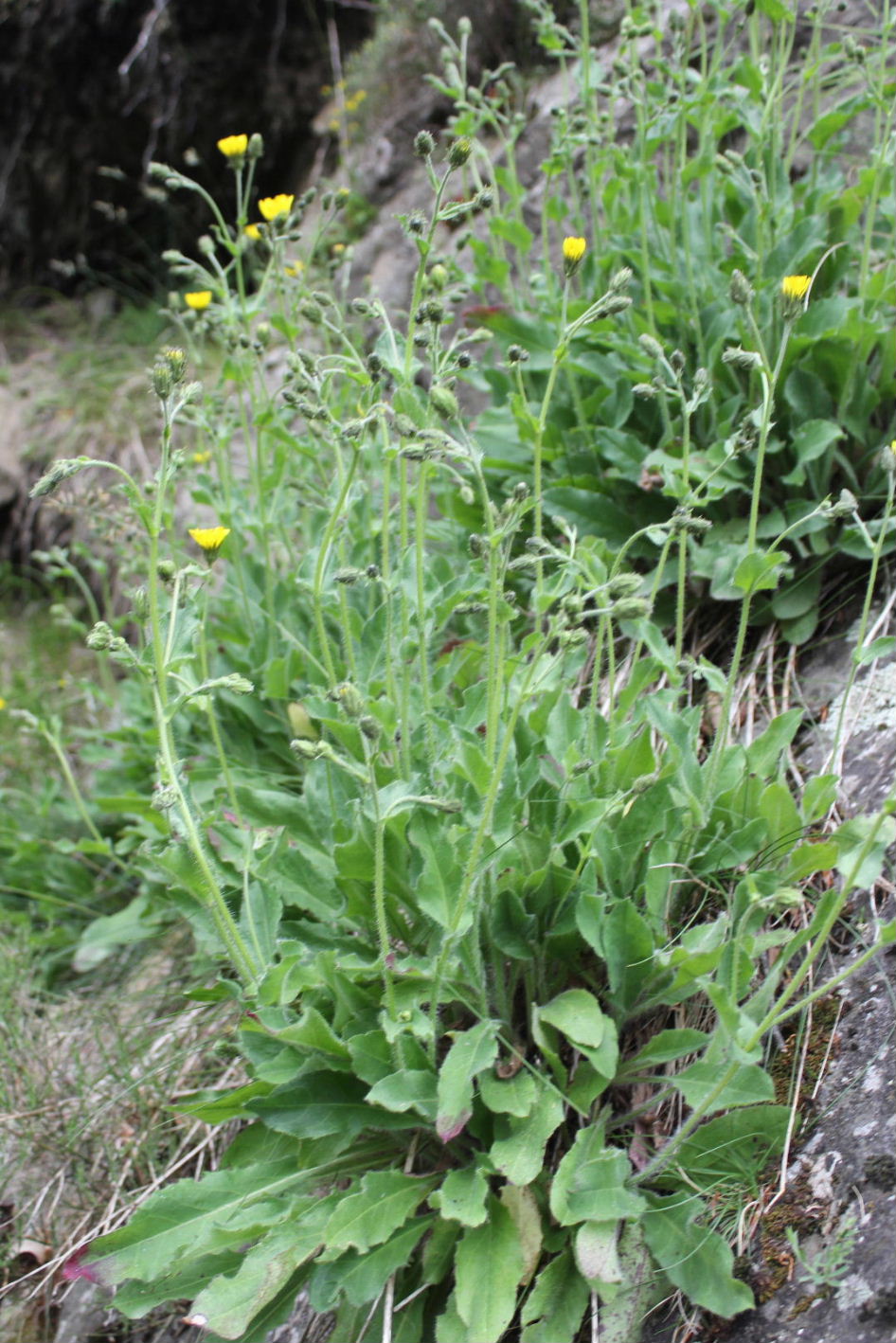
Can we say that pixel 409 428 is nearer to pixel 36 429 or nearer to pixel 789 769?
pixel 789 769

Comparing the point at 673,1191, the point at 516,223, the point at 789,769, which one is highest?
the point at 516,223

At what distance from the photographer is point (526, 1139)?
5.16ft

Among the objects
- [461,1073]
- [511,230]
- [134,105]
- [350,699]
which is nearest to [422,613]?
[350,699]

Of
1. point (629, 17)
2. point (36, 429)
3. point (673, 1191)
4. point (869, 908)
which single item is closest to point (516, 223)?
point (629, 17)

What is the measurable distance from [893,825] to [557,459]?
1.53 meters

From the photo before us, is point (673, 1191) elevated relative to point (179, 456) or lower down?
lower down

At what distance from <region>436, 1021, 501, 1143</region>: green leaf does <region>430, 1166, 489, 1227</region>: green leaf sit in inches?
2.9

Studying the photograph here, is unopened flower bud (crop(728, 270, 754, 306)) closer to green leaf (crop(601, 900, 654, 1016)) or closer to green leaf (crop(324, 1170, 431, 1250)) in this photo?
green leaf (crop(601, 900, 654, 1016))

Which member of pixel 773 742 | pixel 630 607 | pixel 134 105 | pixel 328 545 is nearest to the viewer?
pixel 630 607

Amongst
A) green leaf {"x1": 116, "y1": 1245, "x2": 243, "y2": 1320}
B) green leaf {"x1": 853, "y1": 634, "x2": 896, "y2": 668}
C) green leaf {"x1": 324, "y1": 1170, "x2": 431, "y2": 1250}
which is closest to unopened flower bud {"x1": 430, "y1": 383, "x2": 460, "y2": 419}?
green leaf {"x1": 853, "y1": 634, "x2": 896, "y2": 668}

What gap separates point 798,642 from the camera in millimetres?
2373

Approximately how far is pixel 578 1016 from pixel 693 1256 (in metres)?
0.35

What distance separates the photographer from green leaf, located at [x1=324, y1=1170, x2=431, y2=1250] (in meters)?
1.49

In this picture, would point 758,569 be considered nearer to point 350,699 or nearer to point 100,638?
point 350,699
